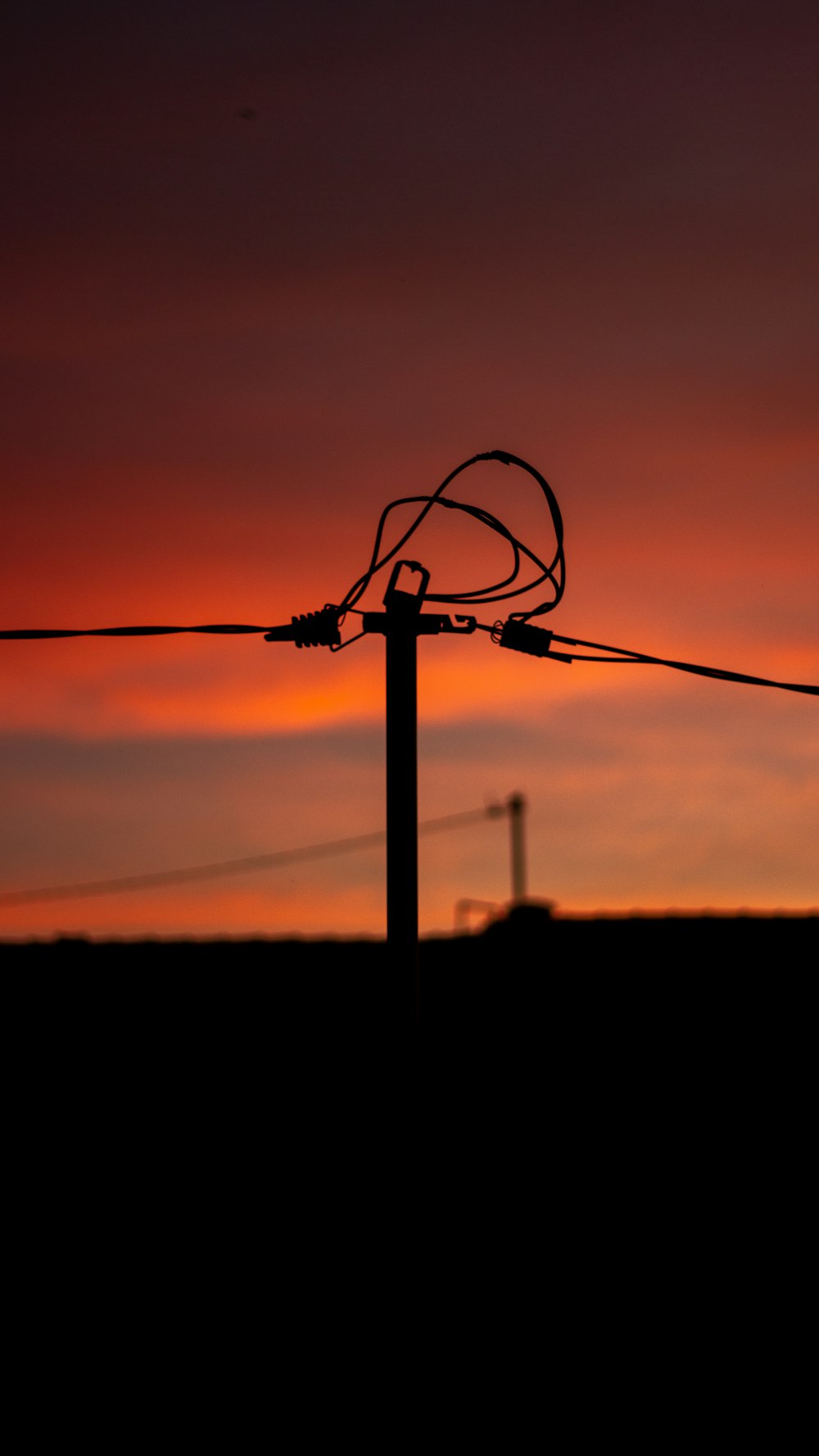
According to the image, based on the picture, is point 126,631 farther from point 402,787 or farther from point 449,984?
point 449,984

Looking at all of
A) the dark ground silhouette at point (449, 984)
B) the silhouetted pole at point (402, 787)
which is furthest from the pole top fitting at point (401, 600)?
the dark ground silhouette at point (449, 984)

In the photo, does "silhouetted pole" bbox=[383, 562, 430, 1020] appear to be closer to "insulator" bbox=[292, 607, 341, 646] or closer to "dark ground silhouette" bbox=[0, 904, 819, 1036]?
"insulator" bbox=[292, 607, 341, 646]

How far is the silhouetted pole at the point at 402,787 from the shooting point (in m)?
6.85

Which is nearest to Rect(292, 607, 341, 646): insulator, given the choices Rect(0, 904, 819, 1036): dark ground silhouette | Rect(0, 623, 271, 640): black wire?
Rect(0, 623, 271, 640): black wire

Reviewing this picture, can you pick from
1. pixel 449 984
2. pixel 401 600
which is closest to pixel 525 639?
pixel 401 600

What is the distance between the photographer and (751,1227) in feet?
33.6

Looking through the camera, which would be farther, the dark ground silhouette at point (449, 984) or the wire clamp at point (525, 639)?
the dark ground silhouette at point (449, 984)

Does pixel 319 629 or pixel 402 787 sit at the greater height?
pixel 319 629

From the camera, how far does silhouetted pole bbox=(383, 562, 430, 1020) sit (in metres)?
6.85

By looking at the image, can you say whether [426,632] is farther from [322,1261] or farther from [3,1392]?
[3,1392]

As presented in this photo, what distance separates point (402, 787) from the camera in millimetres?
7043

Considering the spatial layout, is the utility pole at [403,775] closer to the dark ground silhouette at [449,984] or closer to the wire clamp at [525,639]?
the wire clamp at [525,639]

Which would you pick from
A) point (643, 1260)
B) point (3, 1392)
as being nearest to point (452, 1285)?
point (643, 1260)

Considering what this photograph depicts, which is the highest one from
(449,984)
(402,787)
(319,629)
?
(319,629)
